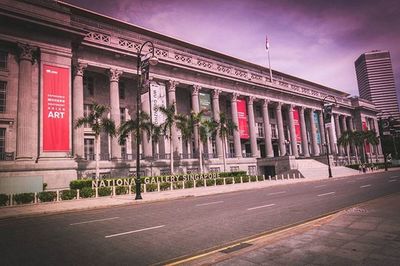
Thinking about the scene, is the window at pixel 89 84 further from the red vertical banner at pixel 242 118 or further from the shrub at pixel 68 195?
the red vertical banner at pixel 242 118

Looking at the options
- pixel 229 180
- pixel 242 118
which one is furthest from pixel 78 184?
pixel 242 118

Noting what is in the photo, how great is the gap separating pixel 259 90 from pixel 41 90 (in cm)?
3903

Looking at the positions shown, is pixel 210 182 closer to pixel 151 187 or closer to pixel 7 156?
pixel 151 187

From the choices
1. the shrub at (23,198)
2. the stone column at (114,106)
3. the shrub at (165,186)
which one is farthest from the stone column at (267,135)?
the shrub at (23,198)

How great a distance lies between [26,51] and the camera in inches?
1109

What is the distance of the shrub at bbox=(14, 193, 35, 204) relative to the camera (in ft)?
66.7

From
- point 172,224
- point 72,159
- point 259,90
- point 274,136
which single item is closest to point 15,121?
point 72,159

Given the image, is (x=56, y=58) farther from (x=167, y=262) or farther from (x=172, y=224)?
(x=167, y=262)

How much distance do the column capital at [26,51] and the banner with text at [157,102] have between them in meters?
14.0

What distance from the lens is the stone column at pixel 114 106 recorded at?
33919 mm

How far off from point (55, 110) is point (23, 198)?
10656mm

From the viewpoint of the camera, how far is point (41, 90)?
2805 cm

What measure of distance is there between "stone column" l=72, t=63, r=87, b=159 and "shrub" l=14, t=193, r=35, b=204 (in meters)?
10.0

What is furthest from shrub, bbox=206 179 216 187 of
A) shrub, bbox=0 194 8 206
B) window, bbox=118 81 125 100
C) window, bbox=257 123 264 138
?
window, bbox=257 123 264 138
